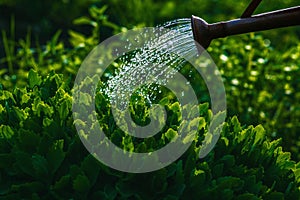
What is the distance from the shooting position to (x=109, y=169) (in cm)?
207

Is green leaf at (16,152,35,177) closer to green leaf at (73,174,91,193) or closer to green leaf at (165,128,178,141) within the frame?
green leaf at (73,174,91,193)

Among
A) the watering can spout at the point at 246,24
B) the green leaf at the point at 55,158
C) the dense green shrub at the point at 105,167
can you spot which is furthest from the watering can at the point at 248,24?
the green leaf at the point at 55,158

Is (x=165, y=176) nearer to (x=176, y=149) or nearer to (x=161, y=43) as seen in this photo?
(x=176, y=149)

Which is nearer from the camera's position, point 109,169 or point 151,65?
point 109,169

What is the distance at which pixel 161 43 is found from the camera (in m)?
2.57

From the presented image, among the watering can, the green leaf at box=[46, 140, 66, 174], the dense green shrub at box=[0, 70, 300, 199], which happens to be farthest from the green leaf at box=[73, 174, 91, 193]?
the watering can

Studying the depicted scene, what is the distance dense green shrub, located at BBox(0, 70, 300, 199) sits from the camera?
2.07m

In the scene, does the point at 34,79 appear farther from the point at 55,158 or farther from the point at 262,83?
the point at 262,83

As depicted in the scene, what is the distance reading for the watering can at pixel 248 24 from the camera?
2240 mm

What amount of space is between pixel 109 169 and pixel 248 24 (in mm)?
706

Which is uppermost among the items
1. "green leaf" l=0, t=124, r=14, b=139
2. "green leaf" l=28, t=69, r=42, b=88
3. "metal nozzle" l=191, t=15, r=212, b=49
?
"metal nozzle" l=191, t=15, r=212, b=49

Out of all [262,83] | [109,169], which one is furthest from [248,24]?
[262,83]

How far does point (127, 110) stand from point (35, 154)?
375mm

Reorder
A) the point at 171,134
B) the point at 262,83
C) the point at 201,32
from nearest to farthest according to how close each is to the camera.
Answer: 1. the point at 171,134
2. the point at 201,32
3. the point at 262,83
